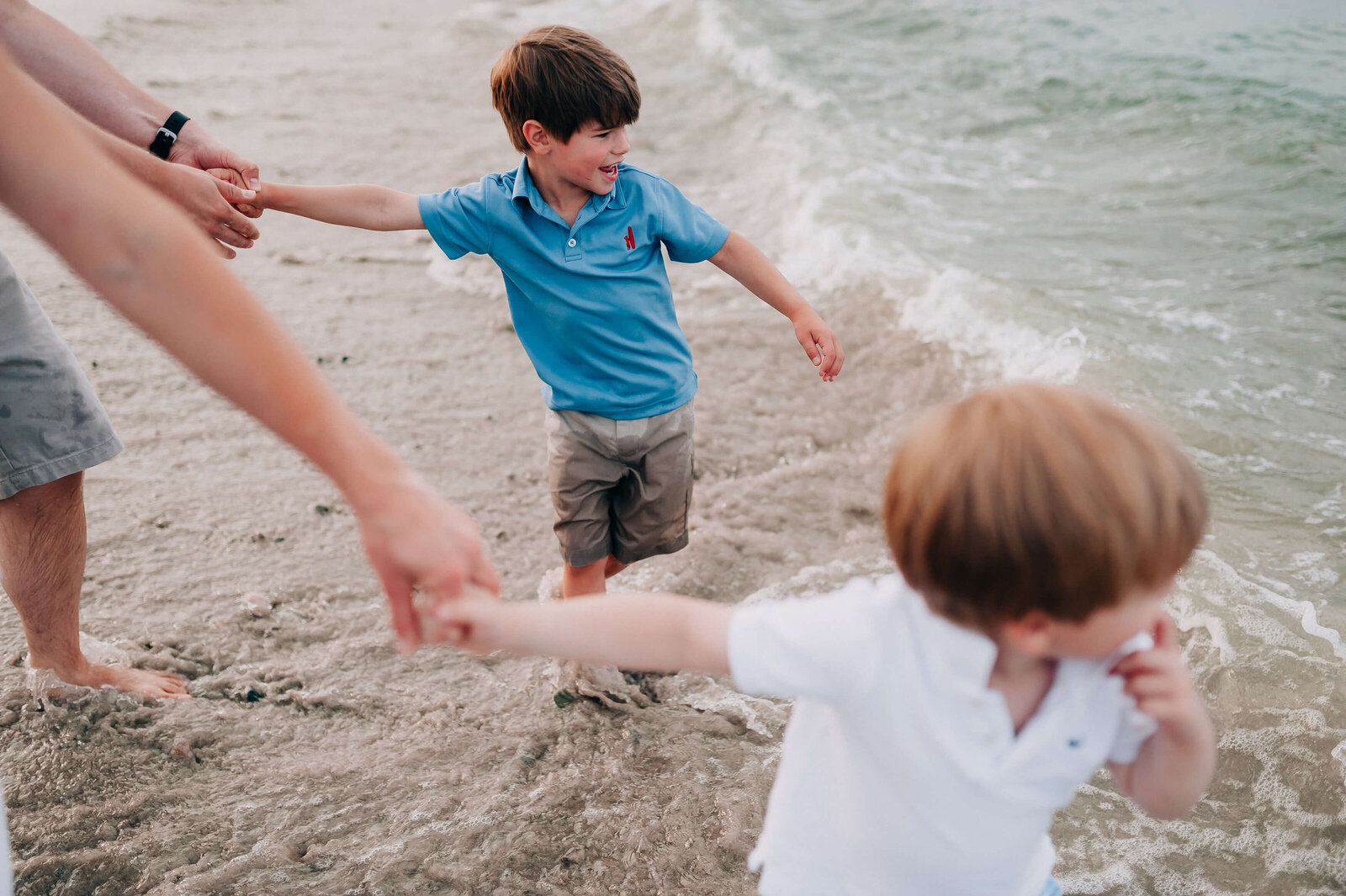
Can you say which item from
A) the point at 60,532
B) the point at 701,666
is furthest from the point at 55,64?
the point at 701,666

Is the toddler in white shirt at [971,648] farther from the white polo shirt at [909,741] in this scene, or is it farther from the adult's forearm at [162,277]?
the adult's forearm at [162,277]

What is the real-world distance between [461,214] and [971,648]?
195 cm

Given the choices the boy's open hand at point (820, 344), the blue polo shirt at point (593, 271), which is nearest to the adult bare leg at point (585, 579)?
the blue polo shirt at point (593, 271)

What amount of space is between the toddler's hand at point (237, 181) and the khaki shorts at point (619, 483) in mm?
983

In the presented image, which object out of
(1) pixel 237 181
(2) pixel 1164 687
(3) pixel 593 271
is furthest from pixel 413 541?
(1) pixel 237 181

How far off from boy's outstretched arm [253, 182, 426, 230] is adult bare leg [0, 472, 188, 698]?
91 cm

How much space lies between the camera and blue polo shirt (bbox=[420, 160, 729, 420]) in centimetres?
273

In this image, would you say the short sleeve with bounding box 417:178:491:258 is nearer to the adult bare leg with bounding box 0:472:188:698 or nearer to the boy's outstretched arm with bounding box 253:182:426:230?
the boy's outstretched arm with bounding box 253:182:426:230

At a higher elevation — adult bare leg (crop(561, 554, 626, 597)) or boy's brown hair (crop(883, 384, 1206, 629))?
boy's brown hair (crop(883, 384, 1206, 629))

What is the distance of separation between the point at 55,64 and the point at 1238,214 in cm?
754

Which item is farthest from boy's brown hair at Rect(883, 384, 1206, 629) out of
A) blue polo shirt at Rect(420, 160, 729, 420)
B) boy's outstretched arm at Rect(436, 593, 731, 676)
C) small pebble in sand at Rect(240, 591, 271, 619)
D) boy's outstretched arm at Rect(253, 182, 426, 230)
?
small pebble in sand at Rect(240, 591, 271, 619)

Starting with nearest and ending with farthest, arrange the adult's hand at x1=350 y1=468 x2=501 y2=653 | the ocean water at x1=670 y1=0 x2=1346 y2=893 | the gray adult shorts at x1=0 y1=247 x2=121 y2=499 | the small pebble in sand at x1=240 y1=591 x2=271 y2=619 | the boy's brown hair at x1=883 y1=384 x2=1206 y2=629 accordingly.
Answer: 1. the boy's brown hair at x1=883 y1=384 x2=1206 y2=629
2. the adult's hand at x1=350 y1=468 x2=501 y2=653
3. the gray adult shorts at x1=0 y1=247 x2=121 y2=499
4. the ocean water at x1=670 y1=0 x2=1346 y2=893
5. the small pebble in sand at x1=240 y1=591 x2=271 y2=619

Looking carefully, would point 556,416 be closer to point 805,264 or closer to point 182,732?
point 182,732

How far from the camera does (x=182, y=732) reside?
9.10ft
